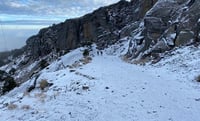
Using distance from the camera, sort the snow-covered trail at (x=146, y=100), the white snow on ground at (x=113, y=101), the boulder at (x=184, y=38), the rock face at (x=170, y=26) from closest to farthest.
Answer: the snow-covered trail at (x=146, y=100) < the white snow on ground at (x=113, y=101) < the boulder at (x=184, y=38) < the rock face at (x=170, y=26)

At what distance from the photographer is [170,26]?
1491 inches

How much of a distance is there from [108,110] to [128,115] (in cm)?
111

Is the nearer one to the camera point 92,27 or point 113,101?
point 113,101

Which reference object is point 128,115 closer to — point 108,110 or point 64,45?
point 108,110

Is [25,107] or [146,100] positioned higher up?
[25,107]

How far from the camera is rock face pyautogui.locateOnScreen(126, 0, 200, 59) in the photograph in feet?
108

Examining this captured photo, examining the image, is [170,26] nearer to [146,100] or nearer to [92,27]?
[146,100]

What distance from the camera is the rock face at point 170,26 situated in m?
32.8

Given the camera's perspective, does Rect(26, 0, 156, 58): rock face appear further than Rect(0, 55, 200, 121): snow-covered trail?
Yes

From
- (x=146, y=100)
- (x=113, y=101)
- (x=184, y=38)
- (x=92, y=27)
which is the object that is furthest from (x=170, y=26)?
(x=92, y=27)

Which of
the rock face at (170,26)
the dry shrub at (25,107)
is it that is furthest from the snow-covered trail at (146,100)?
the rock face at (170,26)

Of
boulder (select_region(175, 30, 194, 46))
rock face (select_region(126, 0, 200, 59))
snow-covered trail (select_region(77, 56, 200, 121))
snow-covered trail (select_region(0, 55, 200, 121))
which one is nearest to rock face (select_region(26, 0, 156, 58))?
rock face (select_region(126, 0, 200, 59))

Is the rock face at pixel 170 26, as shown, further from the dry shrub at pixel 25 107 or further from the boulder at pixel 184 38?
the dry shrub at pixel 25 107

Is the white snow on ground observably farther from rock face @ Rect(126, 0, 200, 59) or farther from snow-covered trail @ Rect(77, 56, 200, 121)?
rock face @ Rect(126, 0, 200, 59)
